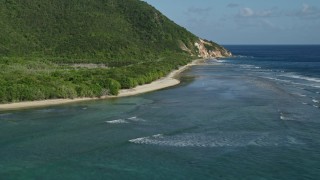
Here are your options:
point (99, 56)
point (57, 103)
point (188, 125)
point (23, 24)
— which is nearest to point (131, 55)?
point (99, 56)

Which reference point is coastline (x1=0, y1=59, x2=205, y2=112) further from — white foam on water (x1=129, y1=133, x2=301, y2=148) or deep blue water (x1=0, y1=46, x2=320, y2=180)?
white foam on water (x1=129, y1=133, x2=301, y2=148)

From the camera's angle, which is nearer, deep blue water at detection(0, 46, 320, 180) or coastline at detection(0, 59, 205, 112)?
deep blue water at detection(0, 46, 320, 180)

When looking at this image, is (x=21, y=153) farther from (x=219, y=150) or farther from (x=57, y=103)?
(x=57, y=103)

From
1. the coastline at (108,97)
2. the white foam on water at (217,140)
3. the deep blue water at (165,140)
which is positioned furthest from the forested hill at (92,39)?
the white foam on water at (217,140)

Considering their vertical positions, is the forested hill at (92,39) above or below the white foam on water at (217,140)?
above

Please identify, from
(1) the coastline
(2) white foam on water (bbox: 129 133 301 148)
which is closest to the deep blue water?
(2) white foam on water (bbox: 129 133 301 148)

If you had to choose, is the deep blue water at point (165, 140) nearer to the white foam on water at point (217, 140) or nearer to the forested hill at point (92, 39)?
the white foam on water at point (217, 140)
